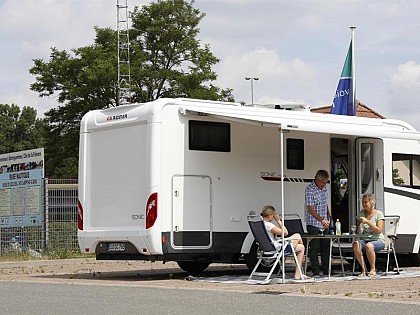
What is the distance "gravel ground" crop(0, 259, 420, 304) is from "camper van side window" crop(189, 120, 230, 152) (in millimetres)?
2162

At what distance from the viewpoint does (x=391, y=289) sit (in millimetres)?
13125

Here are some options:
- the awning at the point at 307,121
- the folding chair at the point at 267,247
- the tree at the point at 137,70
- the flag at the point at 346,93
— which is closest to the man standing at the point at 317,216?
the awning at the point at 307,121

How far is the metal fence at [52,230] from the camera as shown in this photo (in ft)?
75.1

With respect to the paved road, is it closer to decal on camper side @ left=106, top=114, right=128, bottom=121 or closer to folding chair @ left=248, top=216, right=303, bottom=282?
folding chair @ left=248, top=216, right=303, bottom=282

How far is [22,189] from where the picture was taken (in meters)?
23.3

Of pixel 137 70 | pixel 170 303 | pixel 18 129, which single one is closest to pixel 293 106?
pixel 170 303

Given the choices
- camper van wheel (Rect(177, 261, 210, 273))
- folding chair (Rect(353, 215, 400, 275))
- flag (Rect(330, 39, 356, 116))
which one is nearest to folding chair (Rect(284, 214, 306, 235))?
folding chair (Rect(353, 215, 400, 275))

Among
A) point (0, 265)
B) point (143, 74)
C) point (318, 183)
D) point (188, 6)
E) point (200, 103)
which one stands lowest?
point (0, 265)

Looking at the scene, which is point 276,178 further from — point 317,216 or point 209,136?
point 209,136

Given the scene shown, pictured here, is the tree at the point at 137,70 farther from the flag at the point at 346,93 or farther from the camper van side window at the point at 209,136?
the camper van side window at the point at 209,136

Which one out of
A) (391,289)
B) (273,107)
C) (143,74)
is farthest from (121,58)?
(391,289)

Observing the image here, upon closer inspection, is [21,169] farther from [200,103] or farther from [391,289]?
[391,289]

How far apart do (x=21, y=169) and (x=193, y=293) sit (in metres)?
11.7

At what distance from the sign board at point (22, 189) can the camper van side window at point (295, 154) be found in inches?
312
